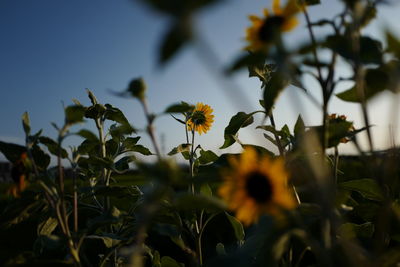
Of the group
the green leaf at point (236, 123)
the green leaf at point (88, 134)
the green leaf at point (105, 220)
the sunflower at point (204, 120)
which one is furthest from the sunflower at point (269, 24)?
the sunflower at point (204, 120)

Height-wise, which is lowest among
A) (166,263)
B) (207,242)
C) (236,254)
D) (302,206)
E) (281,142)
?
(207,242)

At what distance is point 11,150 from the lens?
1.07 metres

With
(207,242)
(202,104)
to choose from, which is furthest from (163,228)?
(207,242)

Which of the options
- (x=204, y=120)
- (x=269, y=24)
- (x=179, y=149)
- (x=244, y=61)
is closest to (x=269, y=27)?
(x=269, y=24)

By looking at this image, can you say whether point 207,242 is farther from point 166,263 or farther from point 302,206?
point 302,206

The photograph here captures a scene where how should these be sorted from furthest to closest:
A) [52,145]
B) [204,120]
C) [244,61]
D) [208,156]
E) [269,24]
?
[204,120], [208,156], [52,145], [269,24], [244,61]

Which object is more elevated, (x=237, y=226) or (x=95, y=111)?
(x=95, y=111)

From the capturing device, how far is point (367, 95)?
31.0 inches

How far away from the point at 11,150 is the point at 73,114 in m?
0.36

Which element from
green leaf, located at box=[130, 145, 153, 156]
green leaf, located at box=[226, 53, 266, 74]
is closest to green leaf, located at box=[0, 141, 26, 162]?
green leaf, located at box=[130, 145, 153, 156]

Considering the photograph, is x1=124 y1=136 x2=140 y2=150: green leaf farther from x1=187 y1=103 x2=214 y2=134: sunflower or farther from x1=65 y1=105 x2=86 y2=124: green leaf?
x1=65 y1=105 x2=86 y2=124: green leaf

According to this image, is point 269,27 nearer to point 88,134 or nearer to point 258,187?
point 258,187

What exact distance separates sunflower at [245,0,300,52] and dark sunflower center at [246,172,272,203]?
20 cm

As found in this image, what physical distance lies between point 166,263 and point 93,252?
121 cm
